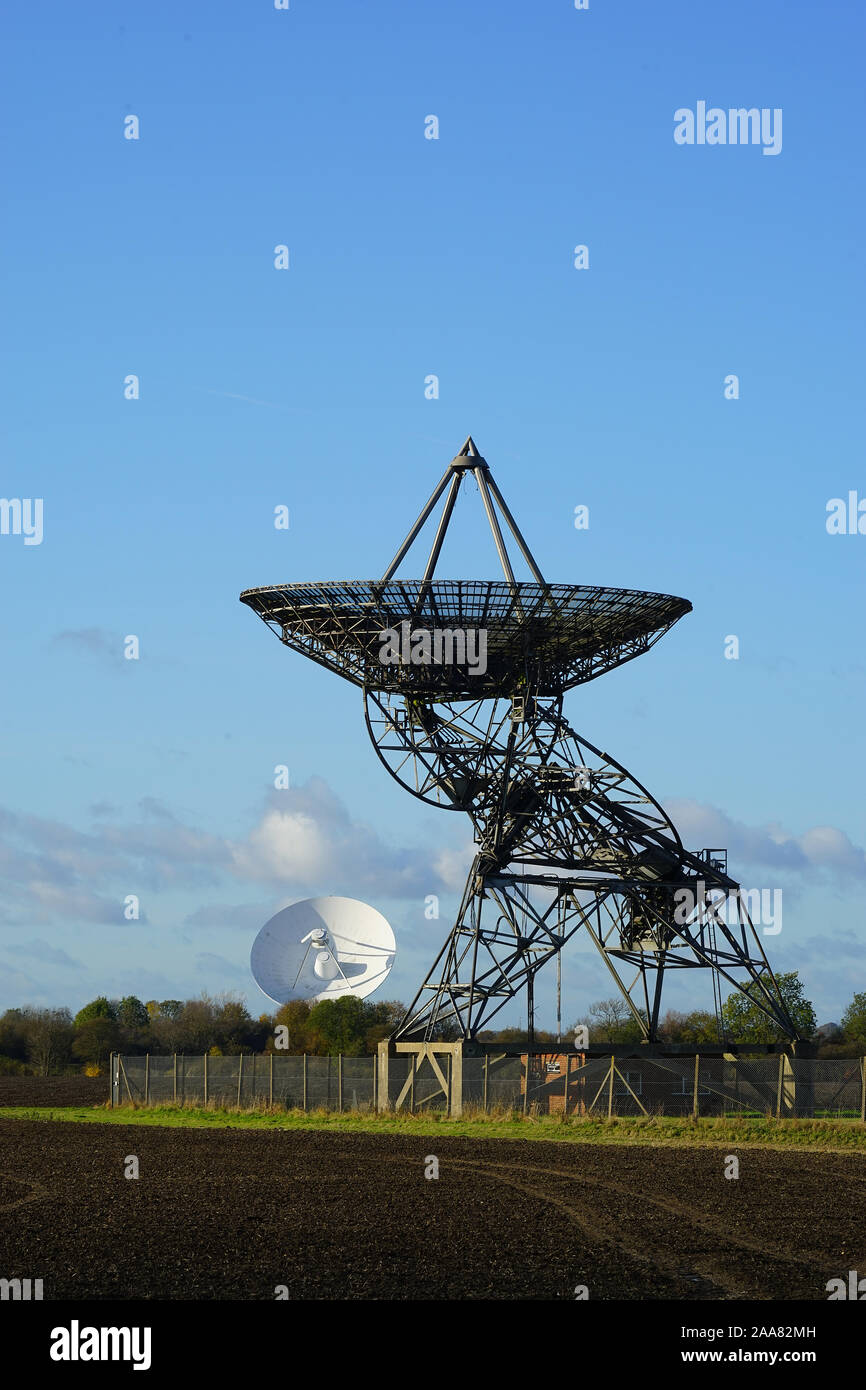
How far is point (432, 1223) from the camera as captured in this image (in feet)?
85.4

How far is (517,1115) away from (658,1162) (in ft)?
54.7

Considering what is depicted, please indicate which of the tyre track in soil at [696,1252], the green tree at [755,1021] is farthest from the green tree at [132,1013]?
the tyre track in soil at [696,1252]

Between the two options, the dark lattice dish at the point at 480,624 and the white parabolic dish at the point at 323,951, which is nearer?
the dark lattice dish at the point at 480,624

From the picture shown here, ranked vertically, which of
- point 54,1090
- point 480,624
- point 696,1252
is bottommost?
point 54,1090

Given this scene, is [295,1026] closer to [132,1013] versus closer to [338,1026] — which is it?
[338,1026]

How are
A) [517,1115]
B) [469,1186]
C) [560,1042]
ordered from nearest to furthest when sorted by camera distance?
[469,1186] → [517,1115] → [560,1042]

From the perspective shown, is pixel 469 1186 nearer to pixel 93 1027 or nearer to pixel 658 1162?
pixel 658 1162

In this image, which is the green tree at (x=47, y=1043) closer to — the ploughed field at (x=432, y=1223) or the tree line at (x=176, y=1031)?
the tree line at (x=176, y=1031)

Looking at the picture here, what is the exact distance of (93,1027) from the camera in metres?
122

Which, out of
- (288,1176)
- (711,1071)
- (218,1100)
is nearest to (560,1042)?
(711,1071)

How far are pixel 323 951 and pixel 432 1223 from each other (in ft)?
184

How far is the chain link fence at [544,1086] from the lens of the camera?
57.1 meters

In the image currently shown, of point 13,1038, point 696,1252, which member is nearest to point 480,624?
point 696,1252

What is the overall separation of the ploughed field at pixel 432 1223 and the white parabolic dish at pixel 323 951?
37681 mm
